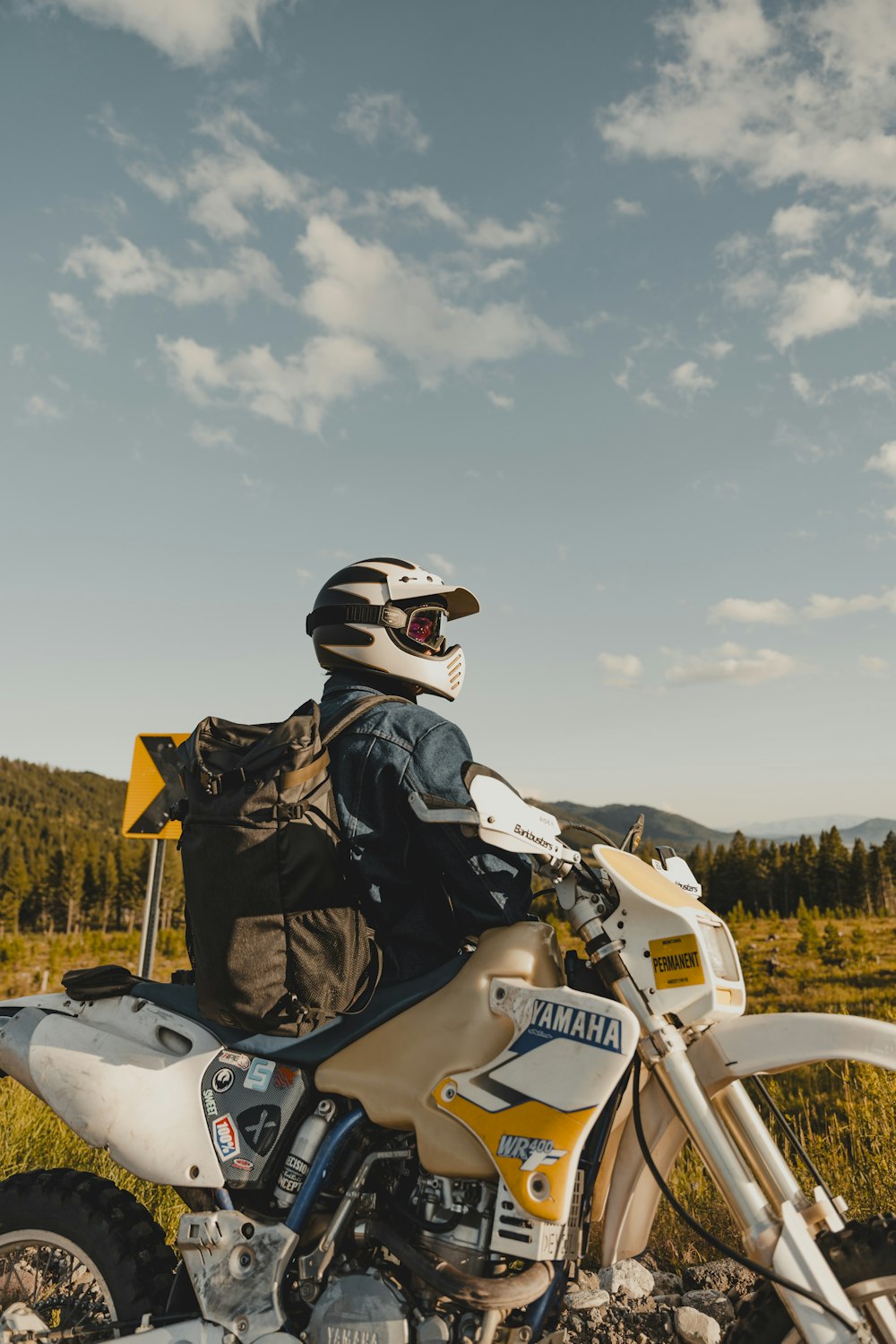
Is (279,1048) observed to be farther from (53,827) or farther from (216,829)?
(53,827)

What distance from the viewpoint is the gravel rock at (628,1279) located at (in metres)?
4.40

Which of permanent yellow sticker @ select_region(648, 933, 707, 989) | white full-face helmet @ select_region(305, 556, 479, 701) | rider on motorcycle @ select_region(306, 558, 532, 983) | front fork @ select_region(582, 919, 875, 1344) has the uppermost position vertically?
white full-face helmet @ select_region(305, 556, 479, 701)

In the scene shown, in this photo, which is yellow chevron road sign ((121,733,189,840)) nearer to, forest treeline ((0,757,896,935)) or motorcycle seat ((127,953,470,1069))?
motorcycle seat ((127,953,470,1069))

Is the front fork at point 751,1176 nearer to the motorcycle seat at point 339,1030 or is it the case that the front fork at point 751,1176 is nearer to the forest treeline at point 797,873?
the motorcycle seat at point 339,1030

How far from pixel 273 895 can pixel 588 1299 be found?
2857mm

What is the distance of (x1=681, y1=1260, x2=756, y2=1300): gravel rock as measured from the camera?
454 cm

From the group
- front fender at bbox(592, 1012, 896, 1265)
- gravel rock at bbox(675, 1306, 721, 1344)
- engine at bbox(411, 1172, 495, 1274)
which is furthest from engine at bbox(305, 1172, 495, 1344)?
gravel rock at bbox(675, 1306, 721, 1344)

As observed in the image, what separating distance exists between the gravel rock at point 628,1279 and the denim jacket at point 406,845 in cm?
242

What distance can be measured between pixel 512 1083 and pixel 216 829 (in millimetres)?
1185

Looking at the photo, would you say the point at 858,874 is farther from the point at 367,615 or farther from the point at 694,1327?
the point at 367,615

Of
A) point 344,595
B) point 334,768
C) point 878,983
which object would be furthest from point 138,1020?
point 878,983

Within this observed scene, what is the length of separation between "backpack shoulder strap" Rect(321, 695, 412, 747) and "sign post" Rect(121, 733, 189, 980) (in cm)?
418

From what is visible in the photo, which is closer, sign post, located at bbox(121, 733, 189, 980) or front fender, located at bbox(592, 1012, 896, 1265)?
front fender, located at bbox(592, 1012, 896, 1265)

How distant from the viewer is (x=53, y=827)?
453 feet
